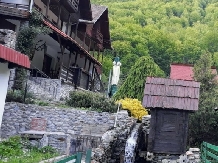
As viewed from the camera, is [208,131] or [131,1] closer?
[208,131]

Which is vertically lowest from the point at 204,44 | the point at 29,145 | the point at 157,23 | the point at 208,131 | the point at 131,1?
the point at 29,145

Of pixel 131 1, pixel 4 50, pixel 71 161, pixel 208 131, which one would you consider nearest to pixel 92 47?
pixel 208 131

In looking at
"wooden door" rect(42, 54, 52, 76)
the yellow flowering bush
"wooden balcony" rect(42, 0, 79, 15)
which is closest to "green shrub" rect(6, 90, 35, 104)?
the yellow flowering bush

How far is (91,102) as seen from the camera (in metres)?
16.8

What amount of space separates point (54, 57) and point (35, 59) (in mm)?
3099

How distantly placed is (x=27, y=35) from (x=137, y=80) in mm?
7817

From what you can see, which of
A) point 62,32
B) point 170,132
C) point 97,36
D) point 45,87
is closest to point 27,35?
point 62,32

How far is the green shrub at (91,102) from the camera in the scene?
16.4m

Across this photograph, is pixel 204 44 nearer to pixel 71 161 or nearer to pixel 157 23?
pixel 157 23

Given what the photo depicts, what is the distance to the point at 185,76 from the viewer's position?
994 inches

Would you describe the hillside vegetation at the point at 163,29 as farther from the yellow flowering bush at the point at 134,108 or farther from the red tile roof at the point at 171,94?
the red tile roof at the point at 171,94

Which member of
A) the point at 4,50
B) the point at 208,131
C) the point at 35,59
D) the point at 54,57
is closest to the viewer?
the point at 4,50

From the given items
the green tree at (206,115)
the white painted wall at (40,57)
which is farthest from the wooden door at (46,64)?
the green tree at (206,115)

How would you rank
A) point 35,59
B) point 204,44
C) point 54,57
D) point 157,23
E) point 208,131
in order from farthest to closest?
point 157,23 < point 204,44 < point 54,57 < point 35,59 < point 208,131
